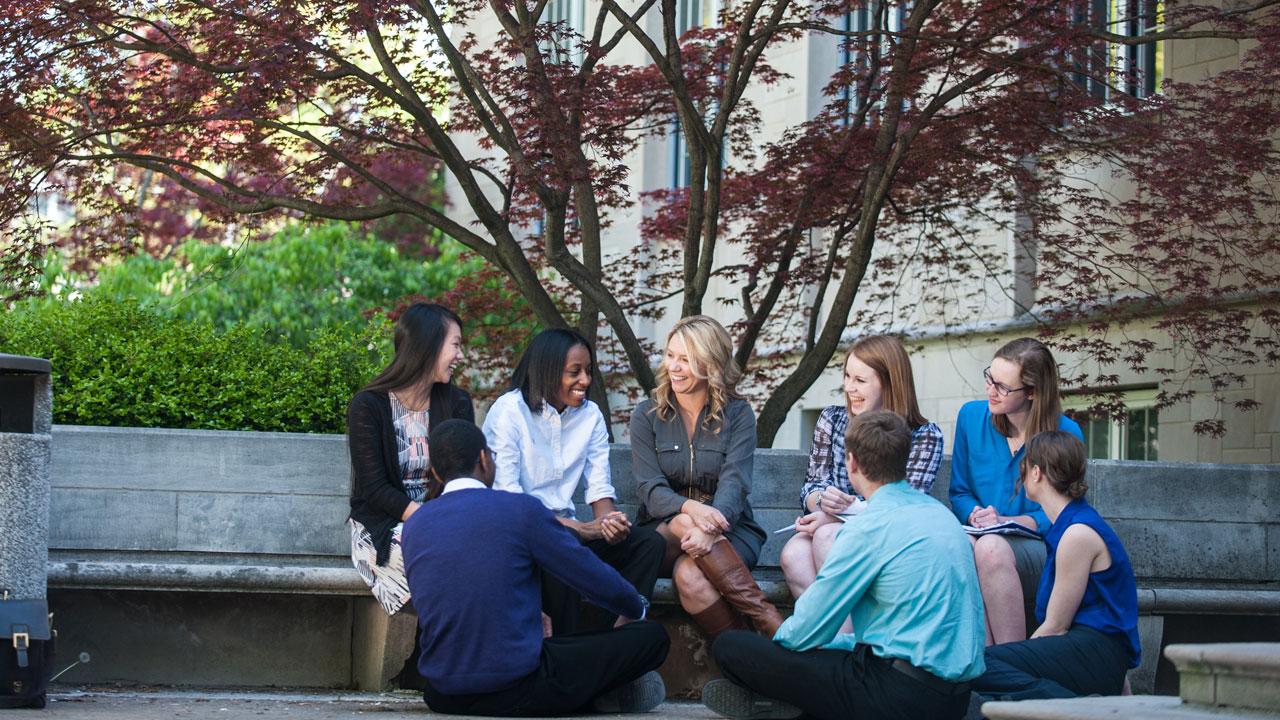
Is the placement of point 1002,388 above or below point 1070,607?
above

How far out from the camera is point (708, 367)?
749 cm

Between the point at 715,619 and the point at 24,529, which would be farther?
the point at 715,619

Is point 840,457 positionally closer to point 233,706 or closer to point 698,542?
point 698,542

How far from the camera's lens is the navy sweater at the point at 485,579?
20.2 ft

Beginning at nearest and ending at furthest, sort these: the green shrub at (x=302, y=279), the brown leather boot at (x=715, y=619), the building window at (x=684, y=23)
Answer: the brown leather boot at (x=715, y=619), the building window at (x=684, y=23), the green shrub at (x=302, y=279)

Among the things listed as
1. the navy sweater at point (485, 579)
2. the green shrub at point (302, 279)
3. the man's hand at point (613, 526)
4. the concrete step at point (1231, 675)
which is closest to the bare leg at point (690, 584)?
the man's hand at point (613, 526)

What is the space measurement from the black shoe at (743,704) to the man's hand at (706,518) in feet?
2.46

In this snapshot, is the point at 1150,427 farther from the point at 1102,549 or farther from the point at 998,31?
the point at 1102,549

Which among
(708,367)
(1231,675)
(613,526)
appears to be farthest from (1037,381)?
(1231,675)

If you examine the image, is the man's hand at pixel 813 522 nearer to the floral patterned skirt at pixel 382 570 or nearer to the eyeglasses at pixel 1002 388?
the eyeglasses at pixel 1002 388

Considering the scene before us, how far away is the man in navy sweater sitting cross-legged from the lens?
616 cm

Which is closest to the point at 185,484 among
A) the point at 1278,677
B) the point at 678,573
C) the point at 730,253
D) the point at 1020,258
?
the point at 678,573

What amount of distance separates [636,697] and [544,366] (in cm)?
157

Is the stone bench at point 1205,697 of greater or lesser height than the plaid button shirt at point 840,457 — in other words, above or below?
below
